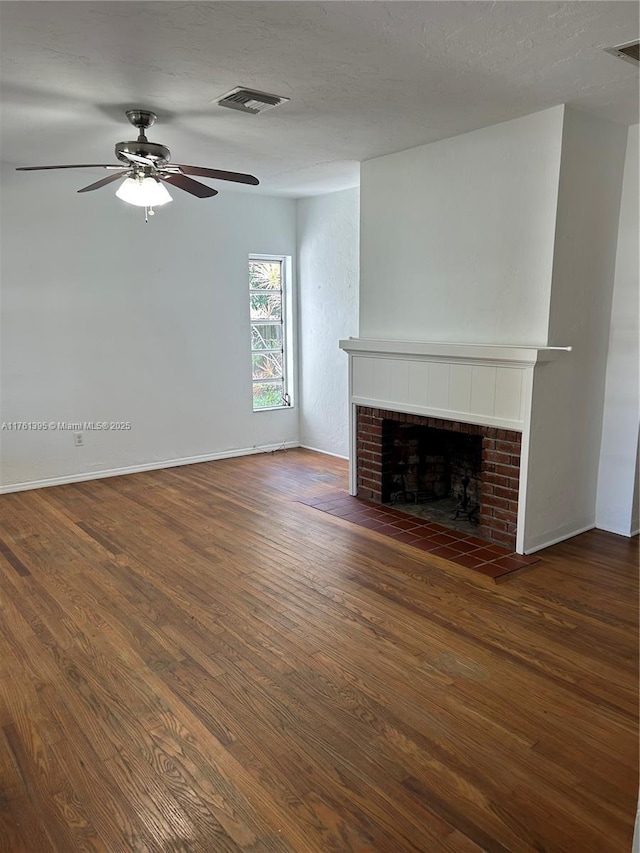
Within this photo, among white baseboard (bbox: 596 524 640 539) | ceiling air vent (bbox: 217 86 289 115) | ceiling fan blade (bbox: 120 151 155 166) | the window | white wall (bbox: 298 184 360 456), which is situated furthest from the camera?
the window

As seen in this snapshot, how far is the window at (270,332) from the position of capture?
6.29 metres

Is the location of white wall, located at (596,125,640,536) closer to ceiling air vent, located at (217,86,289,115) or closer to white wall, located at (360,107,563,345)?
white wall, located at (360,107,563,345)

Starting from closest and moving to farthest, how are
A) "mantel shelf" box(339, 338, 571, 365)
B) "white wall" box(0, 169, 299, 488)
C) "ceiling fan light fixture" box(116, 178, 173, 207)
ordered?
"ceiling fan light fixture" box(116, 178, 173, 207)
"mantel shelf" box(339, 338, 571, 365)
"white wall" box(0, 169, 299, 488)

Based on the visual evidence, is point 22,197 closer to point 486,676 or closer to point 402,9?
point 402,9

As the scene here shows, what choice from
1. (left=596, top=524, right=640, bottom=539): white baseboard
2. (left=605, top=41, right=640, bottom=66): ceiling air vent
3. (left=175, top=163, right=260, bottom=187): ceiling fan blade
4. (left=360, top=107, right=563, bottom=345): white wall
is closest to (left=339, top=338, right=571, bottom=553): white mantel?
(left=360, top=107, right=563, bottom=345): white wall

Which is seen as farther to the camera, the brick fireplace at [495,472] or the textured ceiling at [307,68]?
the brick fireplace at [495,472]

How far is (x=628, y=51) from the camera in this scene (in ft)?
8.28

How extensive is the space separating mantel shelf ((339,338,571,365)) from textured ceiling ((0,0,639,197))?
1.30m

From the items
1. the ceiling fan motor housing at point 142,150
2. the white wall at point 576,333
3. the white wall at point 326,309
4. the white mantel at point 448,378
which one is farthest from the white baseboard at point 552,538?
the ceiling fan motor housing at point 142,150

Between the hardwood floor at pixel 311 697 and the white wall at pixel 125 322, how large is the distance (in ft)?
5.05

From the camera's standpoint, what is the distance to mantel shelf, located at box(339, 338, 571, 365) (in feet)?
11.1

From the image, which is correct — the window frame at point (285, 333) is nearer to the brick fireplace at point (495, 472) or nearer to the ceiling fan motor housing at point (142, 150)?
the brick fireplace at point (495, 472)

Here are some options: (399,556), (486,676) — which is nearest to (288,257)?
(399,556)

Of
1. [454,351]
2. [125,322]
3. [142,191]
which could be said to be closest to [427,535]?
[454,351]
